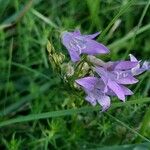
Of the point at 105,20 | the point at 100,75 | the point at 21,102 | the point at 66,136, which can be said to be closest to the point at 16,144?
the point at 66,136

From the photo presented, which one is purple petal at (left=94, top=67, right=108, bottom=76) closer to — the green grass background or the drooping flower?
the drooping flower

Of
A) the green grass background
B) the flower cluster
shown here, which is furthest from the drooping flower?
the green grass background

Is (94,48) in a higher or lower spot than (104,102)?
higher

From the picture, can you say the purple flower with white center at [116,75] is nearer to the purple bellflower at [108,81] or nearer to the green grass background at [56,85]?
the purple bellflower at [108,81]

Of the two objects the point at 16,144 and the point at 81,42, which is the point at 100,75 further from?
the point at 16,144

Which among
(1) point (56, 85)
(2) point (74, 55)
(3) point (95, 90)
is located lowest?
(1) point (56, 85)

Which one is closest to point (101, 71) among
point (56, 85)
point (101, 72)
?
point (101, 72)

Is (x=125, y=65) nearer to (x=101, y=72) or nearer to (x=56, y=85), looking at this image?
(x=101, y=72)

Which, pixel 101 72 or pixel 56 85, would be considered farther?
pixel 56 85
